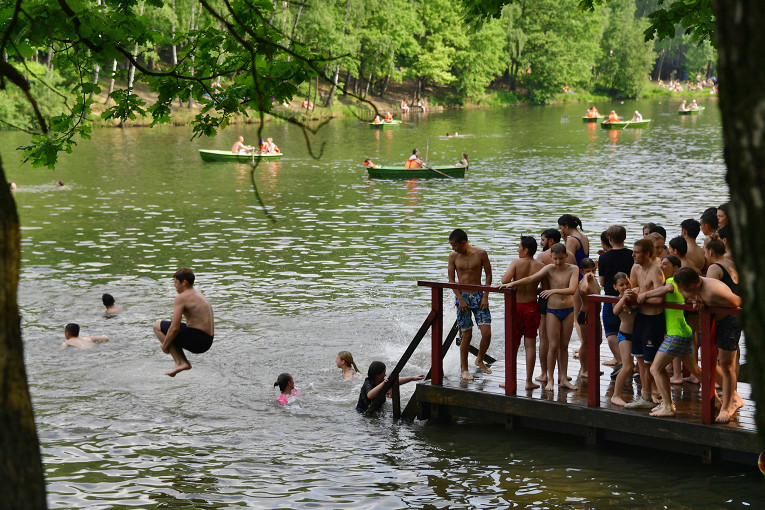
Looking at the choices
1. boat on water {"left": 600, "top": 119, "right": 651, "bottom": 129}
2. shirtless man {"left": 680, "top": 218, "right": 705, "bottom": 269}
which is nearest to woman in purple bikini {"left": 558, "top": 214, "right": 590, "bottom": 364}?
shirtless man {"left": 680, "top": 218, "right": 705, "bottom": 269}

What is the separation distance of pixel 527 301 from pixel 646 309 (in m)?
1.66

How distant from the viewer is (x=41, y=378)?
14273 mm

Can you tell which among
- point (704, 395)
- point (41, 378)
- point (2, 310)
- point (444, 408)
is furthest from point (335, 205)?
point (2, 310)

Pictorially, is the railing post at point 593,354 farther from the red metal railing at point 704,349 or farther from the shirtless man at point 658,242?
the shirtless man at point 658,242

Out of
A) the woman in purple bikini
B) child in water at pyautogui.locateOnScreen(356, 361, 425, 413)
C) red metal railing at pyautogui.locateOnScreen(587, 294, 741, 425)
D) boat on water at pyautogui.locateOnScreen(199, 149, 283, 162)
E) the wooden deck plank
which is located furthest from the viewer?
boat on water at pyautogui.locateOnScreen(199, 149, 283, 162)

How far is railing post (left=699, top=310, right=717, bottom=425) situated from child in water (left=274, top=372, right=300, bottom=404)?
5.75m

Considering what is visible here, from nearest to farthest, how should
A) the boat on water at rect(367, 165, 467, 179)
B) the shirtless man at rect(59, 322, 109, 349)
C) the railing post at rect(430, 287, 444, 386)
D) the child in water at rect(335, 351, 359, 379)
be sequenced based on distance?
the railing post at rect(430, 287, 444, 386) → the child in water at rect(335, 351, 359, 379) → the shirtless man at rect(59, 322, 109, 349) → the boat on water at rect(367, 165, 467, 179)

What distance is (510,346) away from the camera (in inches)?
418

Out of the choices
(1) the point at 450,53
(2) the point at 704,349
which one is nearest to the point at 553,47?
(1) the point at 450,53

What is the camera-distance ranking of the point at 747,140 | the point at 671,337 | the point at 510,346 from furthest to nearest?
the point at 510,346
the point at 671,337
the point at 747,140

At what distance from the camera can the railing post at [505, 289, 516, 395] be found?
10562 mm

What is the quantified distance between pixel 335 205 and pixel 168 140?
26027 mm

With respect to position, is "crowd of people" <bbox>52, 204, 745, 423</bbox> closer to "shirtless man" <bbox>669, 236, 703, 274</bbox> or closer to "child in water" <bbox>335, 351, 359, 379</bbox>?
"shirtless man" <bbox>669, 236, 703, 274</bbox>

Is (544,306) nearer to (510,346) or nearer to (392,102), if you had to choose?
(510,346)
